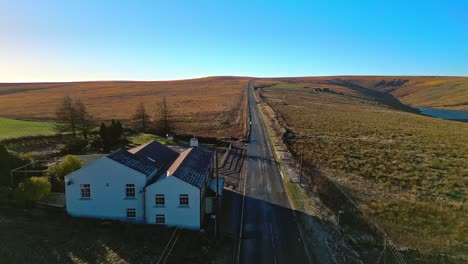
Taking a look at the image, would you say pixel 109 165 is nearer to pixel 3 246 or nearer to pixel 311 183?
pixel 3 246

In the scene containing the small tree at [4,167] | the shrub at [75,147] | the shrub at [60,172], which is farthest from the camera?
the shrub at [75,147]

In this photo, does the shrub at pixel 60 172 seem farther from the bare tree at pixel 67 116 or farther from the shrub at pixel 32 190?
the bare tree at pixel 67 116

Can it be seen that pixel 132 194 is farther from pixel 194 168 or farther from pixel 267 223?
pixel 267 223

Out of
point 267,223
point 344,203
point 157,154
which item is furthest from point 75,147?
point 344,203

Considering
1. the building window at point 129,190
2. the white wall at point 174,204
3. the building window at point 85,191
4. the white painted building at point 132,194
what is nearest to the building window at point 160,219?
the white painted building at point 132,194

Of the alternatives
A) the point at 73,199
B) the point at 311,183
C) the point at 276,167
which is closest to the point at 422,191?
the point at 311,183

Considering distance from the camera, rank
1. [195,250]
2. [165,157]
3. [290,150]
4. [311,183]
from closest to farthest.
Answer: [195,250], [165,157], [311,183], [290,150]
